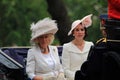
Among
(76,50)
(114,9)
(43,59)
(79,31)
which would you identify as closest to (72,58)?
(76,50)

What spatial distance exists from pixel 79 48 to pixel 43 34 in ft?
2.45

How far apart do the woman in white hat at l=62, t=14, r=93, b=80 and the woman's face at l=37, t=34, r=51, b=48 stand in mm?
441

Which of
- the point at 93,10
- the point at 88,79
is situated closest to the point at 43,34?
the point at 88,79

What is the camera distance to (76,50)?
30.6 ft

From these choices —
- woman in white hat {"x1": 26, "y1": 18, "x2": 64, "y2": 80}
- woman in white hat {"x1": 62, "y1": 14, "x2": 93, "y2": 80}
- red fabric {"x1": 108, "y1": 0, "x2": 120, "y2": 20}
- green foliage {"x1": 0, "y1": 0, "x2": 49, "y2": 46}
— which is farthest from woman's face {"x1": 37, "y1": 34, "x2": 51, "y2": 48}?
green foliage {"x1": 0, "y1": 0, "x2": 49, "y2": 46}

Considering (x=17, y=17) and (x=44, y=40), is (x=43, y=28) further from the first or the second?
(x=17, y=17)

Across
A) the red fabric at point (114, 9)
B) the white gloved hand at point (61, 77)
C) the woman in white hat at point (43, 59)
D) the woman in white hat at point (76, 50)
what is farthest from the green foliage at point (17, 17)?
the red fabric at point (114, 9)

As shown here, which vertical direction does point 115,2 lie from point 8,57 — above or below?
above

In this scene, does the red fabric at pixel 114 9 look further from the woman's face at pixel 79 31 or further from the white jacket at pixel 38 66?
the woman's face at pixel 79 31

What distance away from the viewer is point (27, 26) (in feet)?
75.9

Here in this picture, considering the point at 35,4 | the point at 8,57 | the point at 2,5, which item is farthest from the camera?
the point at 35,4

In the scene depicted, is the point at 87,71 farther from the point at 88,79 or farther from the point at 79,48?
the point at 79,48

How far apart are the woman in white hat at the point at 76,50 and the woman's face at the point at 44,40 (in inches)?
17.3

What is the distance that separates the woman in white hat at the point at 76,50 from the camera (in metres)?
9.15
